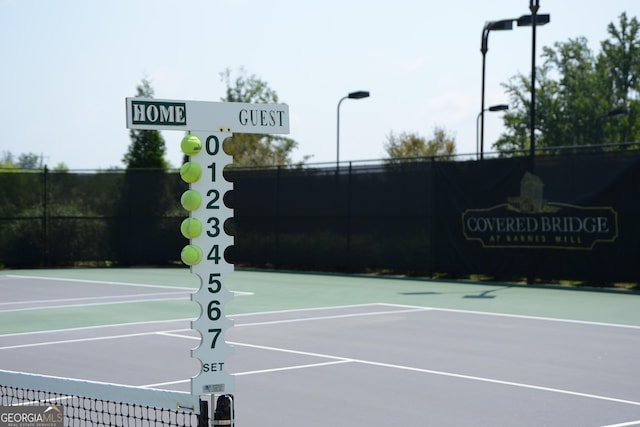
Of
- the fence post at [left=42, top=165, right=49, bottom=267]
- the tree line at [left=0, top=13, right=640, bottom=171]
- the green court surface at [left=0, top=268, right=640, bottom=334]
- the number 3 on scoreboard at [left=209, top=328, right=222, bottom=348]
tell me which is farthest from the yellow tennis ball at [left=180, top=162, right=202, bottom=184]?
the tree line at [left=0, top=13, right=640, bottom=171]

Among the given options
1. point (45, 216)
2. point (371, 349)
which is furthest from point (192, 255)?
point (45, 216)

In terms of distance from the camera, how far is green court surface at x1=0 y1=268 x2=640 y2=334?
46.2 ft

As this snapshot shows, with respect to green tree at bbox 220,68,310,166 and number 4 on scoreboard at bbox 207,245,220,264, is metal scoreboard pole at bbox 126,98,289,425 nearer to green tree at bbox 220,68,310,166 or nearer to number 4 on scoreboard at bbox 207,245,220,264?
number 4 on scoreboard at bbox 207,245,220,264

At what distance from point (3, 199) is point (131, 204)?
11.6 ft

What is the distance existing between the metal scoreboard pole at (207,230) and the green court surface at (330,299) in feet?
28.9

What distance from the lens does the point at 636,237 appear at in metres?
18.0

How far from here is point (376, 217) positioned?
22922 mm

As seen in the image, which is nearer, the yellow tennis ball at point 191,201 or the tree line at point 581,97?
the yellow tennis ball at point 191,201

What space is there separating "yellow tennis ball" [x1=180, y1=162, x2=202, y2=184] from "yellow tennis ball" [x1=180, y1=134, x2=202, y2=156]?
0.06m

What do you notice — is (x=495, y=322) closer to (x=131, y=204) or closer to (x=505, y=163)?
(x=505, y=163)

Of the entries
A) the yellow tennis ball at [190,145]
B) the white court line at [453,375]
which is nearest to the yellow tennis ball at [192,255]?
the yellow tennis ball at [190,145]

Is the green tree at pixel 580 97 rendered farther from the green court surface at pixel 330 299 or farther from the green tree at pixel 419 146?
the green court surface at pixel 330 299

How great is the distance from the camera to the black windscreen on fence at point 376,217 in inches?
738

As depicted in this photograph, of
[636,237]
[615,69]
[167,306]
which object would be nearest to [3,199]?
[167,306]
